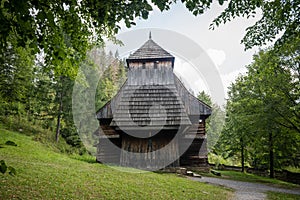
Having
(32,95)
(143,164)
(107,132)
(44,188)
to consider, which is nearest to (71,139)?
(32,95)

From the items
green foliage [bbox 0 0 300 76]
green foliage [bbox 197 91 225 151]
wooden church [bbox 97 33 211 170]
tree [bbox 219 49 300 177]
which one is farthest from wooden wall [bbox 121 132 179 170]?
green foliage [bbox 197 91 225 151]

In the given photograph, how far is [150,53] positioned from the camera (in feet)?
57.5

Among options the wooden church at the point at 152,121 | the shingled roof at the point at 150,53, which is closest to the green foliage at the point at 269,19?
the wooden church at the point at 152,121

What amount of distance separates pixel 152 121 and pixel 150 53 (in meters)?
6.11

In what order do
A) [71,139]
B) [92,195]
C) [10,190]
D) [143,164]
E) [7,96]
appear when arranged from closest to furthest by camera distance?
[10,190], [92,195], [143,164], [7,96], [71,139]

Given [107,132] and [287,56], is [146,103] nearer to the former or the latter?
[107,132]

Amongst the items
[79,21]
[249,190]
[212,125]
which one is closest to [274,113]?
[249,190]

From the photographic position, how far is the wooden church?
13.8m

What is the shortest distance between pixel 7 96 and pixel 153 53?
33.4 feet

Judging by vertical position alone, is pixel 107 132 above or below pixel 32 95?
below

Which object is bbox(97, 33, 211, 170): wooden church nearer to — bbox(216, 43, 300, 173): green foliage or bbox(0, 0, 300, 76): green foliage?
bbox(216, 43, 300, 173): green foliage

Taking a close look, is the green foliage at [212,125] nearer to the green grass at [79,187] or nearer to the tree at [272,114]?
the tree at [272,114]

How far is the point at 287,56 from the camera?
1288cm

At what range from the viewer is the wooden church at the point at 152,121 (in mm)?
13797
